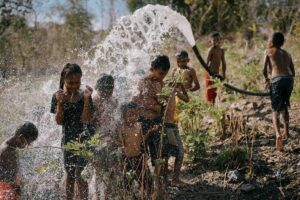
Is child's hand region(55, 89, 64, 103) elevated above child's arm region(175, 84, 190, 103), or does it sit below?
below

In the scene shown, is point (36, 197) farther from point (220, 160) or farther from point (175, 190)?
point (220, 160)

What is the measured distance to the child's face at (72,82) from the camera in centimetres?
429

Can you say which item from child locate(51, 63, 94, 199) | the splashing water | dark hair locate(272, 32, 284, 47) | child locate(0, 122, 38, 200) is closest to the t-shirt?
child locate(51, 63, 94, 199)

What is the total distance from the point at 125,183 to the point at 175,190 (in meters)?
1.34

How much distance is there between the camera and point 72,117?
14.3 feet

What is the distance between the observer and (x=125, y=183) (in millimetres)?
3996

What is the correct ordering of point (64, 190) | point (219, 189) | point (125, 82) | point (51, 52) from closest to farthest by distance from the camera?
point (64, 190)
point (219, 189)
point (125, 82)
point (51, 52)

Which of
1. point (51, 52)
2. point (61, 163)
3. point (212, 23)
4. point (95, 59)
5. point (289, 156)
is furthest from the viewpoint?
point (212, 23)

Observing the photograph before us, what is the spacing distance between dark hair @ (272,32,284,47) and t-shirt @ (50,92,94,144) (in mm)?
2657

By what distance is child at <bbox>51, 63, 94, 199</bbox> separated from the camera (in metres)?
4.30

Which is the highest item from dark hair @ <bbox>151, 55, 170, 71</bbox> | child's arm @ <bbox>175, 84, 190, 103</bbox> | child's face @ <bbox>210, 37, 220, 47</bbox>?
child's face @ <bbox>210, 37, 220, 47</bbox>

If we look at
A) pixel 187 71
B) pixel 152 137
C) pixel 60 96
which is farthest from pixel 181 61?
pixel 60 96

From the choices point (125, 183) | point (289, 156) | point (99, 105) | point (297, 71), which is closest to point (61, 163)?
point (99, 105)

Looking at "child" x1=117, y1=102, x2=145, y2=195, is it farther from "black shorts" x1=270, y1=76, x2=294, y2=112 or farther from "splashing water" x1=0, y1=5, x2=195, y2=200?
"black shorts" x1=270, y1=76, x2=294, y2=112
